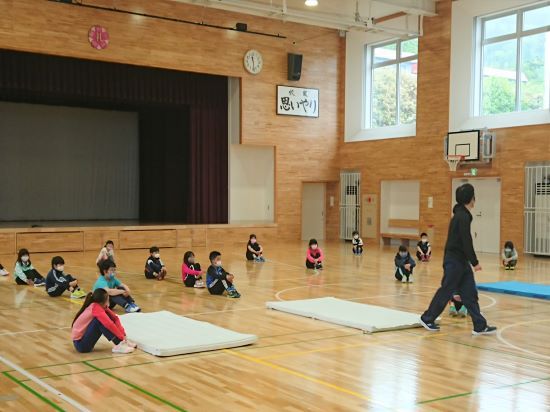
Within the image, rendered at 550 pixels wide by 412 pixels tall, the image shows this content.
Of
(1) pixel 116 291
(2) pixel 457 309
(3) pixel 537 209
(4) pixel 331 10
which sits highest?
(4) pixel 331 10

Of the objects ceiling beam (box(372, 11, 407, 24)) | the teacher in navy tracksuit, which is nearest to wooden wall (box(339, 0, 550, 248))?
ceiling beam (box(372, 11, 407, 24))

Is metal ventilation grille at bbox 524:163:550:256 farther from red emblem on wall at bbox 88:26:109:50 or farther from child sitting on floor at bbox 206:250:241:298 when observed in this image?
red emblem on wall at bbox 88:26:109:50

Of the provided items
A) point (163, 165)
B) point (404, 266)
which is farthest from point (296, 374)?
point (163, 165)

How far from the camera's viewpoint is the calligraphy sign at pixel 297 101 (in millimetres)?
26859

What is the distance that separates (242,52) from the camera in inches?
1016

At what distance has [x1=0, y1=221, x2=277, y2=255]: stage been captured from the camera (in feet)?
69.7

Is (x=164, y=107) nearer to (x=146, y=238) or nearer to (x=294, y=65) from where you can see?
(x=294, y=65)

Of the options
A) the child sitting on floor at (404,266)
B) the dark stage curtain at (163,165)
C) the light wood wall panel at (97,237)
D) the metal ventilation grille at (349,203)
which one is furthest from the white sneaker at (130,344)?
the metal ventilation grille at (349,203)

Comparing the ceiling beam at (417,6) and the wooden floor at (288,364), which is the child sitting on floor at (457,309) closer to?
the wooden floor at (288,364)

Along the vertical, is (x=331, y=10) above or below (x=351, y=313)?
above

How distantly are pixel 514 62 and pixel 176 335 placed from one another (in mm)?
17564

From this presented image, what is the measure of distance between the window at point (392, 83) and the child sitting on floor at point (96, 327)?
783 inches

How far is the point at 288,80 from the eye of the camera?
2698 centimetres

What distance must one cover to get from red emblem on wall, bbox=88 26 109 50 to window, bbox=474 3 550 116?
40.5ft
